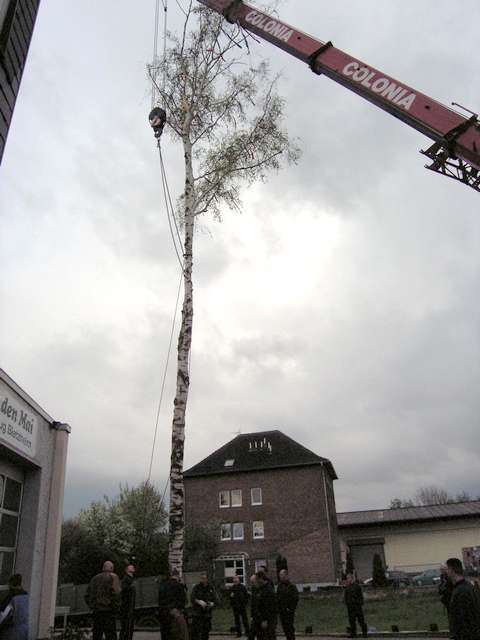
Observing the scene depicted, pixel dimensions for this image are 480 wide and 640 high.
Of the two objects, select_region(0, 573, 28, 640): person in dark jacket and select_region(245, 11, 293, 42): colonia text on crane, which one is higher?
select_region(245, 11, 293, 42): colonia text on crane

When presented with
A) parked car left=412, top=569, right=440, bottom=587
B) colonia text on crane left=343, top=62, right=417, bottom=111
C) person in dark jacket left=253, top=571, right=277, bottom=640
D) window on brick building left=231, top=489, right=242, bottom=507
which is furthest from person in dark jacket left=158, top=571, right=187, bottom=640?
window on brick building left=231, top=489, right=242, bottom=507

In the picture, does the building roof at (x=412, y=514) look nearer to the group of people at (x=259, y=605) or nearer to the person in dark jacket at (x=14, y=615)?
the group of people at (x=259, y=605)

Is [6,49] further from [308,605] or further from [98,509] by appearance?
[98,509]

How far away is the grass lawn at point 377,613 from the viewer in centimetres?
1686

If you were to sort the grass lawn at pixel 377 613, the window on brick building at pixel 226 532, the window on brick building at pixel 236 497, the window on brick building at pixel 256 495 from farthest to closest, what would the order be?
1. the window on brick building at pixel 236 497
2. the window on brick building at pixel 256 495
3. the window on brick building at pixel 226 532
4. the grass lawn at pixel 377 613

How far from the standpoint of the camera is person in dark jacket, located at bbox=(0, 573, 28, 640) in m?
6.27

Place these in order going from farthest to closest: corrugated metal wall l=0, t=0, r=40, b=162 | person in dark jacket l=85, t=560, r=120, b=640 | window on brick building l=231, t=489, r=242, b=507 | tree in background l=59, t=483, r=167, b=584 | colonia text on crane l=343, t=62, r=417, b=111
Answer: window on brick building l=231, t=489, r=242, b=507
tree in background l=59, t=483, r=167, b=584
colonia text on crane l=343, t=62, r=417, b=111
person in dark jacket l=85, t=560, r=120, b=640
corrugated metal wall l=0, t=0, r=40, b=162

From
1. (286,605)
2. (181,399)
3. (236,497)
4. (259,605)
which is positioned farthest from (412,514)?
(181,399)

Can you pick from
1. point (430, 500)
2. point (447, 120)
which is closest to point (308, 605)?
point (447, 120)

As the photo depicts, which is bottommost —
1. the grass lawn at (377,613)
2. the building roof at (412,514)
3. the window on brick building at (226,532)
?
the grass lawn at (377,613)

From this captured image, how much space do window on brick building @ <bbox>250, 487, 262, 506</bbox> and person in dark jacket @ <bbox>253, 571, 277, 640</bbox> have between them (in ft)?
108

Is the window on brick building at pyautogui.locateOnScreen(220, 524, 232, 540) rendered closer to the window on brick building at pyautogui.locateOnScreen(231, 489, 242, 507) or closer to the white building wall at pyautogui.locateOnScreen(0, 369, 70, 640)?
the window on brick building at pyautogui.locateOnScreen(231, 489, 242, 507)

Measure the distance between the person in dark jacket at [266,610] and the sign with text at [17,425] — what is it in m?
Result: 5.29

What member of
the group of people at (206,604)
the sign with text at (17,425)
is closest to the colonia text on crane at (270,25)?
the sign with text at (17,425)
